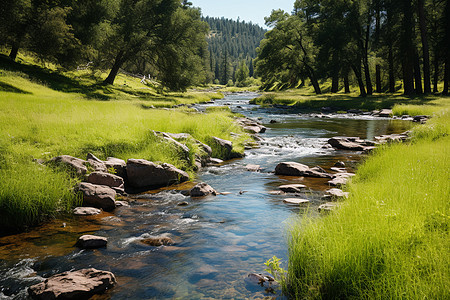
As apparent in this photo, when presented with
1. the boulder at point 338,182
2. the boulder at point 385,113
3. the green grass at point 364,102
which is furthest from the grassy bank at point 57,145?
the green grass at point 364,102

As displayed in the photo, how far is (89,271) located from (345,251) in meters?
3.36

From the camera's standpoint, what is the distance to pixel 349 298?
10.4ft

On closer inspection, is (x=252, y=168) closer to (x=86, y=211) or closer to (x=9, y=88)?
(x=86, y=211)

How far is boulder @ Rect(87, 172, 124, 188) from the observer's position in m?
7.84

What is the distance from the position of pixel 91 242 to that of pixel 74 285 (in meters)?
1.41

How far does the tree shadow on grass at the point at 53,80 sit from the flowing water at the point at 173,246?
25.6m

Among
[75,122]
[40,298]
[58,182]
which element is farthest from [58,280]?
[75,122]

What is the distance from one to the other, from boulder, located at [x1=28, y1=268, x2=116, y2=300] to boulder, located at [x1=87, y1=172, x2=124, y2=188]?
3.91 meters

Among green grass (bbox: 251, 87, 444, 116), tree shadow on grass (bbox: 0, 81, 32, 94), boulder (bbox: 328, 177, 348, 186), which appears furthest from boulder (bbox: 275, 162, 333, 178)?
tree shadow on grass (bbox: 0, 81, 32, 94)

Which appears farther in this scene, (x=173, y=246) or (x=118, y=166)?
(x=118, y=166)

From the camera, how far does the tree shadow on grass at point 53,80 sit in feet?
100.0

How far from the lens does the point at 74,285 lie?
3914 mm

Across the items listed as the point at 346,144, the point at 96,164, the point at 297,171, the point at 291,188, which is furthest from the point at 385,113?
the point at 96,164

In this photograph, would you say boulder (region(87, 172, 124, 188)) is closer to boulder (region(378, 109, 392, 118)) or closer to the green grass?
the green grass
